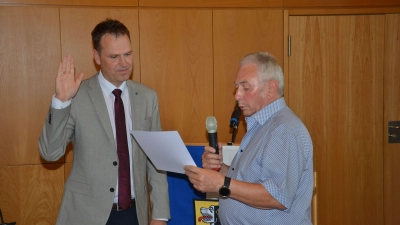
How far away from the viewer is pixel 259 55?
2.70 m

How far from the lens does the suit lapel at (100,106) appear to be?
317 centimetres

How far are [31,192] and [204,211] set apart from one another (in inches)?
61.9

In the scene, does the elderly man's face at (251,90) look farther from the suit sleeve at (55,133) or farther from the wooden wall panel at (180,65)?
the wooden wall panel at (180,65)

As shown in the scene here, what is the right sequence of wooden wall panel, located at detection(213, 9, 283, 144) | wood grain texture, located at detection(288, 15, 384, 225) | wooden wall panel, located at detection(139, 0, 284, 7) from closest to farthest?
wooden wall panel, located at detection(139, 0, 284, 7), wooden wall panel, located at detection(213, 9, 283, 144), wood grain texture, located at detection(288, 15, 384, 225)

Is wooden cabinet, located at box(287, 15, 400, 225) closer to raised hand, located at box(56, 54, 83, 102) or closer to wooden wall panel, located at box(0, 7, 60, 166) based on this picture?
wooden wall panel, located at box(0, 7, 60, 166)

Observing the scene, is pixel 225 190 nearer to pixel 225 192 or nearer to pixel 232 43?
pixel 225 192

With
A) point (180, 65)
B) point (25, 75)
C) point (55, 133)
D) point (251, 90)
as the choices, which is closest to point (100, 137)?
point (55, 133)

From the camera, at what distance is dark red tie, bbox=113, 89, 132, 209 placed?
3.16m

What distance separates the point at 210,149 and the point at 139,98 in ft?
2.47

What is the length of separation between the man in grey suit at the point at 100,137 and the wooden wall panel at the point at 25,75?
1320mm

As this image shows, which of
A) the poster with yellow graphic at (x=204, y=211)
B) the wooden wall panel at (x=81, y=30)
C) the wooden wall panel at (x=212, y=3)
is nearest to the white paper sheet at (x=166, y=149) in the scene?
the poster with yellow graphic at (x=204, y=211)

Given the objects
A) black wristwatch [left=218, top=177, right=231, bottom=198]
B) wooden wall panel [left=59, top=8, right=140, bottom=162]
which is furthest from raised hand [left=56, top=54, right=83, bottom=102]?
wooden wall panel [left=59, top=8, right=140, bottom=162]

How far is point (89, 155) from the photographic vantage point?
123 inches

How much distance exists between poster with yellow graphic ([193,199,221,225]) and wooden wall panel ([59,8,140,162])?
130 centimetres
